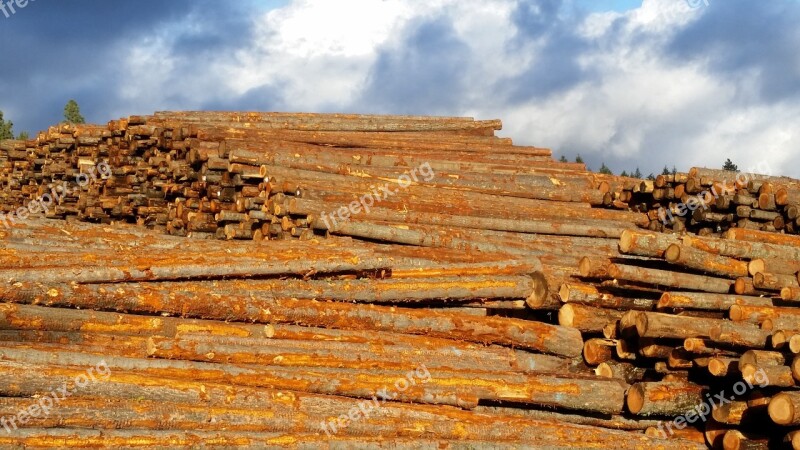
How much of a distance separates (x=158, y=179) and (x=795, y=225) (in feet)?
34.0

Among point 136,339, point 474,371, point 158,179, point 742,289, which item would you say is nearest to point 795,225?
point 742,289

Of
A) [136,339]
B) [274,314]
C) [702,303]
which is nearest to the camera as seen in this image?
[136,339]

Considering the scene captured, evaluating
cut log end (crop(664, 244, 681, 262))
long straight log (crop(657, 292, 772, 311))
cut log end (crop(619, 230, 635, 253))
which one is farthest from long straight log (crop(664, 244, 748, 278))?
cut log end (crop(619, 230, 635, 253))

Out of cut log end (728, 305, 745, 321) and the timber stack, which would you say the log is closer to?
the timber stack

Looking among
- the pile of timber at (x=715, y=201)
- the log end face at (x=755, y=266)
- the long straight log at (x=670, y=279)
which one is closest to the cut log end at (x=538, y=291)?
the long straight log at (x=670, y=279)

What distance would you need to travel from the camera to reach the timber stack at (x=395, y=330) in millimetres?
6191

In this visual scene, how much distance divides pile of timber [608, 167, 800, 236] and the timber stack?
198 mm

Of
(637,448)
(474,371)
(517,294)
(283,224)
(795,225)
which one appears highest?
(795,225)

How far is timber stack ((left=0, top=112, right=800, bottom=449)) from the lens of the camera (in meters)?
6.19

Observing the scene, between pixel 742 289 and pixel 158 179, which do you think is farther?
pixel 158 179

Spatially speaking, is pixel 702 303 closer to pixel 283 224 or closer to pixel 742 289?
A: pixel 742 289

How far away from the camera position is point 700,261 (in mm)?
8180

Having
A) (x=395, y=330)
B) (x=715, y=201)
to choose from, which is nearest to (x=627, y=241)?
(x=395, y=330)

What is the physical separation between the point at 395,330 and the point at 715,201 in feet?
21.1
